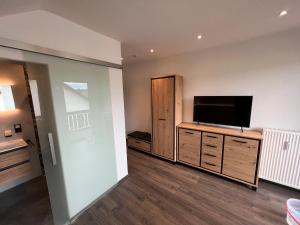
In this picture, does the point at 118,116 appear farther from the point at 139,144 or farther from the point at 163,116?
the point at 139,144

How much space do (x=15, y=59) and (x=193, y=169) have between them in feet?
10.8

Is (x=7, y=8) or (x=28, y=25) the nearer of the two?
(x=7, y=8)

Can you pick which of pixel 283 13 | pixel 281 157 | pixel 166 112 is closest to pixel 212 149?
pixel 281 157

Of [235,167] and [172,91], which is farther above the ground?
[172,91]

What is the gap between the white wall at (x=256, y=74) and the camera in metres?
2.14

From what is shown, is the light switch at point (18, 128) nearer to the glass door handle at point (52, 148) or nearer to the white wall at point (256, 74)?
the glass door handle at point (52, 148)

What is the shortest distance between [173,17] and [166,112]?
1872 millimetres

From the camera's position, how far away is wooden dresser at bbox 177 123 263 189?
219 cm

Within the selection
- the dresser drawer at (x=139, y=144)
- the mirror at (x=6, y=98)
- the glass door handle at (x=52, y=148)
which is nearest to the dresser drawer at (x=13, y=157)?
the mirror at (x=6, y=98)

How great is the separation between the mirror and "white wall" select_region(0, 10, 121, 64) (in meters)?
1.62

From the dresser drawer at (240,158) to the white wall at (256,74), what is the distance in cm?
56

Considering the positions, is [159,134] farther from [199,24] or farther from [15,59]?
[15,59]

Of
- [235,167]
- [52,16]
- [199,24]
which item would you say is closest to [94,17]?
[52,16]

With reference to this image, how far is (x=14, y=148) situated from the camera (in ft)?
7.20
